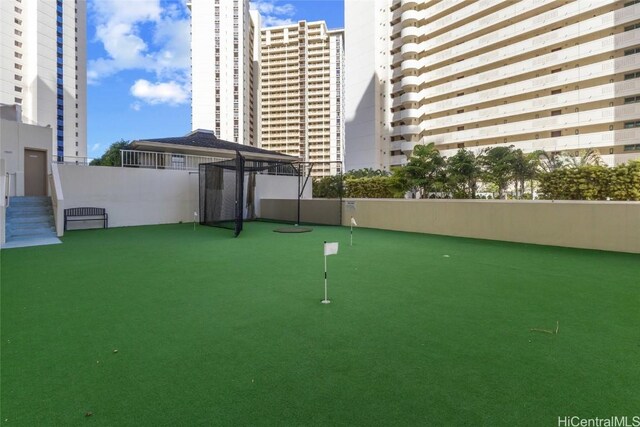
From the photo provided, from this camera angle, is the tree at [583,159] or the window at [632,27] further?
the window at [632,27]

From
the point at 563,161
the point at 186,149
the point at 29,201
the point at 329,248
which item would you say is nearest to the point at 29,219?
the point at 29,201

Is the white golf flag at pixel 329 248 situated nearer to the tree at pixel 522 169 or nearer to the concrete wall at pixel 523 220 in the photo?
the concrete wall at pixel 523 220

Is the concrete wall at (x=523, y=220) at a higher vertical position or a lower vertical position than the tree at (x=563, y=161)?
lower

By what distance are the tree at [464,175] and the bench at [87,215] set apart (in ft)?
51.6

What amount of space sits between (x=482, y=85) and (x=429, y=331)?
144 feet

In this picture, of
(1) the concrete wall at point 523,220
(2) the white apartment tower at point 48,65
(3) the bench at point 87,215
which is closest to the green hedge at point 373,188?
(1) the concrete wall at point 523,220

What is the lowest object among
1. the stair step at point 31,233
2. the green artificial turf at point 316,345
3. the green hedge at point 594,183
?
the green artificial turf at point 316,345

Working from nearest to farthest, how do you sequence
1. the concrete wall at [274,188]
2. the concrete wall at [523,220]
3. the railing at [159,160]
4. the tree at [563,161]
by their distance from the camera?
the concrete wall at [523,220] < the railing at [159,160] < the tree at [563,161] < the concrete wall at [274,188]

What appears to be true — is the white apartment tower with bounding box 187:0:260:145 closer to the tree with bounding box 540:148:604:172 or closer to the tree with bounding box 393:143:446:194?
the tree with bounding box 393:143:446:194

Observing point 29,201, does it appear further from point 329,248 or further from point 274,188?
point 329,248

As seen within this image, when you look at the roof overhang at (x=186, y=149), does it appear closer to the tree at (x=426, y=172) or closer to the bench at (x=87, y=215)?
the bench at (x=87, y=215)

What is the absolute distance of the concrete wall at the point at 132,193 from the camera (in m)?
13.8

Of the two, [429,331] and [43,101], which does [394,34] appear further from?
[43,101]

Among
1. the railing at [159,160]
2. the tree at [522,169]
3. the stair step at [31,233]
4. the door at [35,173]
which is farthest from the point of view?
the tree at [522,169]
